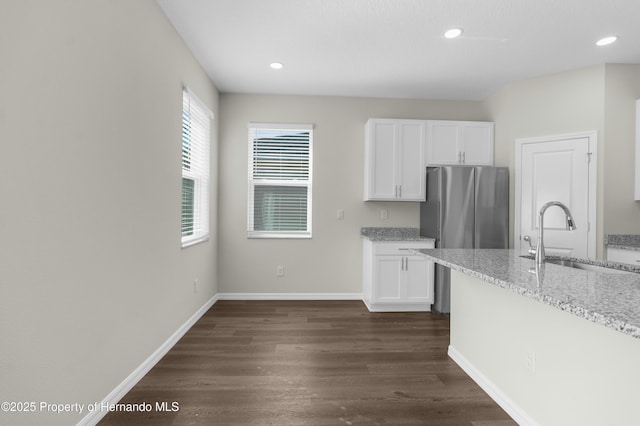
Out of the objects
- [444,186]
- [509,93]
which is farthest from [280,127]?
[509,93]

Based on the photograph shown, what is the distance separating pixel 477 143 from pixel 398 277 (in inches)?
80.8

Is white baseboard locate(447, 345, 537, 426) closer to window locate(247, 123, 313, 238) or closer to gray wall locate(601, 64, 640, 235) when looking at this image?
gray wall locate(601, 64, 640, 235)

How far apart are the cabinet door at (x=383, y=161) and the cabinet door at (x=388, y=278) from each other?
0.80 meters

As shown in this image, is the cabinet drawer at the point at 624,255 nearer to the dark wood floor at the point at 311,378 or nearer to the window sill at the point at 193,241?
the dark wood floor at the point at 311,378

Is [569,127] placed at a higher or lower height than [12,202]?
higher

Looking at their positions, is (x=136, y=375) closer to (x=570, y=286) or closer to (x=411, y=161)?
(x=570, y=286)

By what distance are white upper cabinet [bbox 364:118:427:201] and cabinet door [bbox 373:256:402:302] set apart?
79cm

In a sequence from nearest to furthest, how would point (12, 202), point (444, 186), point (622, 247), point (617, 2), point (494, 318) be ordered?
point (12, 202) < point (494, 318) < point (617, 2) < point (622, 247) < point (444, 186)

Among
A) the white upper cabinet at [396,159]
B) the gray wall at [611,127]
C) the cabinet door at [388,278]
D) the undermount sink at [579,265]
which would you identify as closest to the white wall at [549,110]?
the gray wall at [611,127]

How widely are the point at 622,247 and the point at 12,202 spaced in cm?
466

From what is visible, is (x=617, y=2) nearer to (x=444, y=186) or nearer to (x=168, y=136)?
(x=444, y=186)

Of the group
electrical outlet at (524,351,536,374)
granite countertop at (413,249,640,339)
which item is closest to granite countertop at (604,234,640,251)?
granite countertop at (413,249,640,339)

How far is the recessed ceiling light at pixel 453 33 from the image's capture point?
9.11ft

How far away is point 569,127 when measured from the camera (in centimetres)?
358
